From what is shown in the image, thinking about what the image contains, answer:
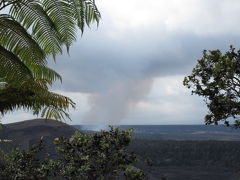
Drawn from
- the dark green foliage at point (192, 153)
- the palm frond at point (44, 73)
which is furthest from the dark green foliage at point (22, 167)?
the dark green foliage at point (192, 153)

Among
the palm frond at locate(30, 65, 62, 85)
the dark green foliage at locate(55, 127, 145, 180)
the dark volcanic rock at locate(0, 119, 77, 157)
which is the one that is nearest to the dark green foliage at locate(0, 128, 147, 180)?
the dark green foliage at locate(55, 127, 145, 180)

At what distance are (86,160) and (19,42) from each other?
1051 cm

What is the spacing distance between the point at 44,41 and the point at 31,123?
468 feet

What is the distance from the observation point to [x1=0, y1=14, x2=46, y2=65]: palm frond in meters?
10.8

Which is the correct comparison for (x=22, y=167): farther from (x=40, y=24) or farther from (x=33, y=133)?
(x=33, y=133)

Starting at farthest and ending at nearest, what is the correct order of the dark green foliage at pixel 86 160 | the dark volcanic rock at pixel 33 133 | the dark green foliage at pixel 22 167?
the dark volcanic rock at pixel 33 133 < the dark green foliage at pixel 86 160 < the dark green foliage at pixel 22 167

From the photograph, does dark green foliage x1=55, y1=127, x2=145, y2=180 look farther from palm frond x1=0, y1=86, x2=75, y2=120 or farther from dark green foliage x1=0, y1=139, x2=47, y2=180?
palm frond x1=0, y1=86, x2=75, y2=120

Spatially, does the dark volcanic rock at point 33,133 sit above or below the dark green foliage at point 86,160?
above

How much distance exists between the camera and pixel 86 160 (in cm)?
2059

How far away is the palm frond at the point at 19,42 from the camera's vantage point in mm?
10836

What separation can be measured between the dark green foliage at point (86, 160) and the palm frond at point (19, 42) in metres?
10.0

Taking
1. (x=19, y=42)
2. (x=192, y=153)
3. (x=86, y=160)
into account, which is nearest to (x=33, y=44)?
(x=19, y=42)

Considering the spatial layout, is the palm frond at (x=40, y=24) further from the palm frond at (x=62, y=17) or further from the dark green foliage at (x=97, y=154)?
the dark green foliage at (x=97, y=154)

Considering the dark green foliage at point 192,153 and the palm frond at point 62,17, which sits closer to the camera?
the palm frond at point 62,17
